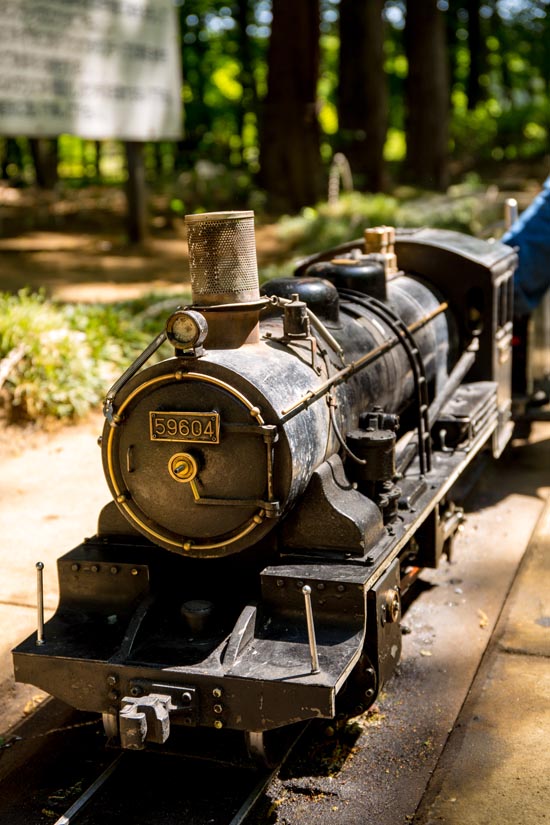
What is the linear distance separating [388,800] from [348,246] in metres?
4.30

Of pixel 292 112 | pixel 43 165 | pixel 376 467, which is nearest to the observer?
pixel 376 467

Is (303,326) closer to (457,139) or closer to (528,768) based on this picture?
(528,768)

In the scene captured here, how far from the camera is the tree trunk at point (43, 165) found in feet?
70.0

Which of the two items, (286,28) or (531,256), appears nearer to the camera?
(531,256)

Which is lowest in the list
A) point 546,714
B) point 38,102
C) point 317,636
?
point 546,714

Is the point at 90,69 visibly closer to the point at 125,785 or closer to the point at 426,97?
the point at 125,785

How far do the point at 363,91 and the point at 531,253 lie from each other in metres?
12.1

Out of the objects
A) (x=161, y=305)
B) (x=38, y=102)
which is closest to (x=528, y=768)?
(x=161, y=305)

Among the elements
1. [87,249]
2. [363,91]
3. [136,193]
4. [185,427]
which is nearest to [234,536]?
[185,427]

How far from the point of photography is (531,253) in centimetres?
838

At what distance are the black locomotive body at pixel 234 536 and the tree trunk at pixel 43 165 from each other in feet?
57.3

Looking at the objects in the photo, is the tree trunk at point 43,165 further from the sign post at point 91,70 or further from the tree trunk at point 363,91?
the sign post at point 91,70

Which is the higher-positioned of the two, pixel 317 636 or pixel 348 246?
pixel 348 246

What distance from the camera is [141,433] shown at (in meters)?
4.41
